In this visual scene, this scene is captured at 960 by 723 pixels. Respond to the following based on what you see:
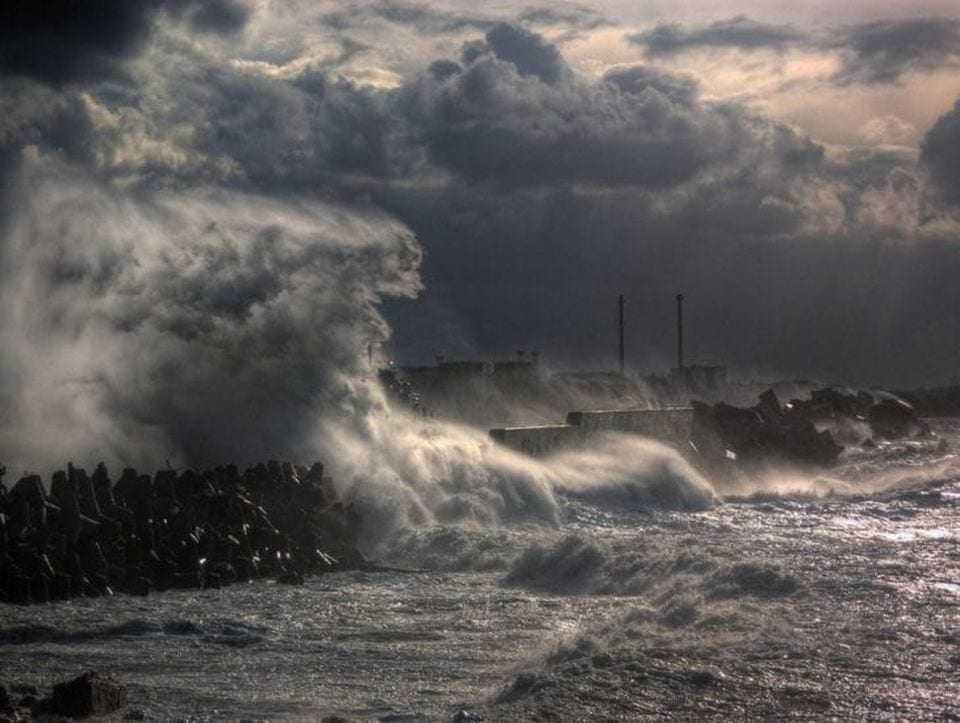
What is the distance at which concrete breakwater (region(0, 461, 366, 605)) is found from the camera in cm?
1577

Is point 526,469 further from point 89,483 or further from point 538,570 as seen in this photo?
point 89,483

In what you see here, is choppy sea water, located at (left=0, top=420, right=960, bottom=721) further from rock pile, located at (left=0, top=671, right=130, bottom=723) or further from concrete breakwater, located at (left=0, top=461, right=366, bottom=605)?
concrete breakwater, located at (left=0, top=461, right=366, bottom=605)

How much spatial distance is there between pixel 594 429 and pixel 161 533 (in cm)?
1416

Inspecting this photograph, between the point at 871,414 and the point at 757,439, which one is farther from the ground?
the point at 871,414

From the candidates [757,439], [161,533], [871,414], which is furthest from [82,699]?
[871,414]

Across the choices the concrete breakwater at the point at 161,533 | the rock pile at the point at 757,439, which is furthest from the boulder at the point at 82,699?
the rock pile at the point at 757,439

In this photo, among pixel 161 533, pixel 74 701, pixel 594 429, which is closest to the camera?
pixel 74 701

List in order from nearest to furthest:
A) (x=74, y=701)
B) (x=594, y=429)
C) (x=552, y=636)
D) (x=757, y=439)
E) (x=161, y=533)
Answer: (x=74, y=701) < (x=552, y=636) < (x=161, y=533) < (x=594, y=429) < (x=757, y=439)

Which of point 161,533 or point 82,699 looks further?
point 161,533

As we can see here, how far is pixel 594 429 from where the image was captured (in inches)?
1188

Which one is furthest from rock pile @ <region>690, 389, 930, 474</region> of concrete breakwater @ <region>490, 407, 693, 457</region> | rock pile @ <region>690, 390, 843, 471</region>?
concrete breakwater @ <region>490, 407, 693, 457</region>

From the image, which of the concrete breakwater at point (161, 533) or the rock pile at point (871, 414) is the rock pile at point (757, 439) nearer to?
the rock pile at point (871, 414)

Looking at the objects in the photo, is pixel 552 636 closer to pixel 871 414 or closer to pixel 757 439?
pixel 757 439

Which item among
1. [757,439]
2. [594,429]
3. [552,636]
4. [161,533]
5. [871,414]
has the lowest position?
[552,636]
